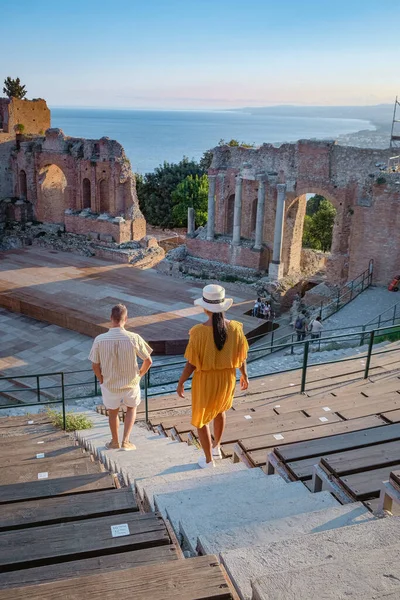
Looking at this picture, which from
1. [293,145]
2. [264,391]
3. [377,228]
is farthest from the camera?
[293,145]

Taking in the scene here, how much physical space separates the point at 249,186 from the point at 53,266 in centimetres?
890

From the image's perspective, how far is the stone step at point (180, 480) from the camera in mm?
4777

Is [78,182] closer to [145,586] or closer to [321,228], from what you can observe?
[321,228]

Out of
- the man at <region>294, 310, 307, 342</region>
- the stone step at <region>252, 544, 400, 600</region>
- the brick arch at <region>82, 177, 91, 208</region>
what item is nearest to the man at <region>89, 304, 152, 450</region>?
the stone step at <region>252, 544, 400, 600</region>

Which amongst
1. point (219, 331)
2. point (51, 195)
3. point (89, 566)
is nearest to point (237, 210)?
point (51, 195)

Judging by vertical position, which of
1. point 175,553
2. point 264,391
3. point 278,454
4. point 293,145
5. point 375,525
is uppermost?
point 293,145

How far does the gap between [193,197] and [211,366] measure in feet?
102

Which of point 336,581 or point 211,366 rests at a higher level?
point 336,581

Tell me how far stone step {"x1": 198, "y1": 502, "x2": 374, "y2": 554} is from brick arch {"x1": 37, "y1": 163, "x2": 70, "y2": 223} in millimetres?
26723

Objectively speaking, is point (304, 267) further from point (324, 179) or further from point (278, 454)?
point (278, 454)

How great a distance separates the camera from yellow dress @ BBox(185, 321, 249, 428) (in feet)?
18.4

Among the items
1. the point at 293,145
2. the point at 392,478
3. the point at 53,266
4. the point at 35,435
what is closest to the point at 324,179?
the point at 293,145

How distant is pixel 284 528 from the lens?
12.1 ft

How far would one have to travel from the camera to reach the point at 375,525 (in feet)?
10.6
